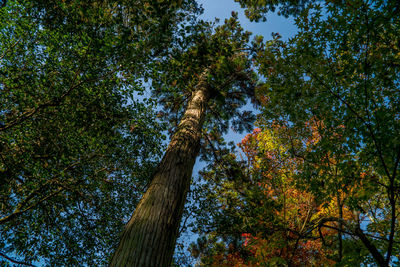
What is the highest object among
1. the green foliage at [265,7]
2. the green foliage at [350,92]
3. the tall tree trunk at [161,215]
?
the green foliage at [265,7]

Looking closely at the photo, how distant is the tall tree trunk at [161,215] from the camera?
1.57m

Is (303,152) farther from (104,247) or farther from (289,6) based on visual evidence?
(104,247)

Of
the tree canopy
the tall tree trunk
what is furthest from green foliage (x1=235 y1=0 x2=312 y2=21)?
the tall tree trunk

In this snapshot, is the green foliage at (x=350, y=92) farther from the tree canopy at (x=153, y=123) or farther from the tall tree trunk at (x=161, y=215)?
the tall tree trunk at (x=161, y=215)

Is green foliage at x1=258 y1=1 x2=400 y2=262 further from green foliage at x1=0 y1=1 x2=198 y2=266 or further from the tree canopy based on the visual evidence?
green foliage at x1=0 y1=1 x2=198 y2=266

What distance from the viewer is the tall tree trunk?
157cm

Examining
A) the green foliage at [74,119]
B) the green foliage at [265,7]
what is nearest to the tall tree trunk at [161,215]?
the green foliage at [74,119]

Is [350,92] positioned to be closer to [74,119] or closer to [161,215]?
[161,215]

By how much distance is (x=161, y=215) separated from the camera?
74.6 inches

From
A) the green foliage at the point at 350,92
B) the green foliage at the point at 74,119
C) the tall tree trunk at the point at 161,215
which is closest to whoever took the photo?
the tall tree trunk at the point at 161,215

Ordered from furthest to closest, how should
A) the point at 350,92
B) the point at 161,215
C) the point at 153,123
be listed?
the point at 153,123, the point at 350,92, the point at 161,215

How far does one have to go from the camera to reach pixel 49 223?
472cm

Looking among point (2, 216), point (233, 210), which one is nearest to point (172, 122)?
point (233, 210)

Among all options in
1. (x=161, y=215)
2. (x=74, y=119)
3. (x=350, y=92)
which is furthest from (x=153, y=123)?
(x=350, y=92)
